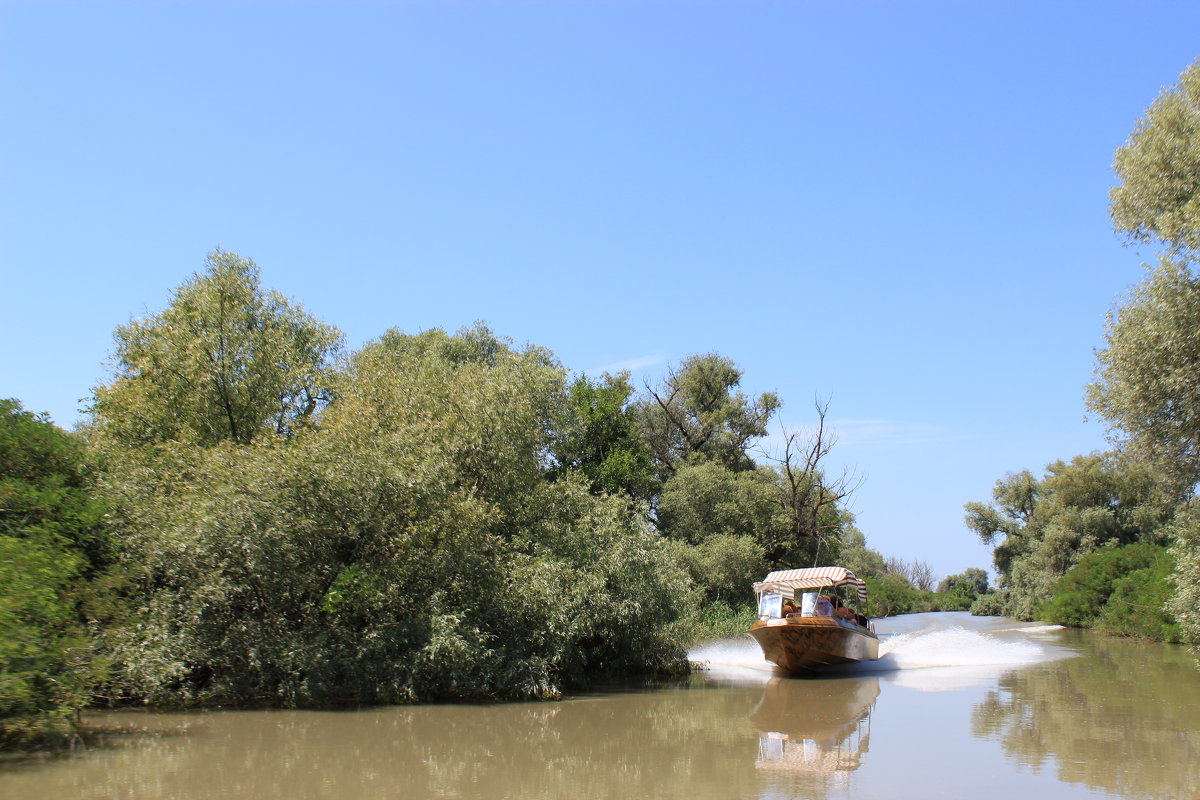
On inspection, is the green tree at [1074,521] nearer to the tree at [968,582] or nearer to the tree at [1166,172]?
the tree at [1166,172]

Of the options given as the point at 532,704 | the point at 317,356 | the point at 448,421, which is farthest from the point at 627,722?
the point at 317,356

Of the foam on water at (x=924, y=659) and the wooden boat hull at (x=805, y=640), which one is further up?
the wooden boat hull at (x=805, y=640)

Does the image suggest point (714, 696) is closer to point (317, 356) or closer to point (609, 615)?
point (609, 615)

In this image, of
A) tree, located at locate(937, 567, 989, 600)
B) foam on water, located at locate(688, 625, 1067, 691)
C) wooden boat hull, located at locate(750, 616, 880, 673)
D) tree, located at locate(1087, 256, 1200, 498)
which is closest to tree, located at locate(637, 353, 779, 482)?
foam on water, located at locate(688, 625, 1067, 691)

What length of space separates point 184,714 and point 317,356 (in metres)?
13.5

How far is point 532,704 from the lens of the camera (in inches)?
730

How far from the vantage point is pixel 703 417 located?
158 ft

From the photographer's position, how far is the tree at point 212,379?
22172 mm

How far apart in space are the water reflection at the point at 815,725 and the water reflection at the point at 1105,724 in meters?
2.36

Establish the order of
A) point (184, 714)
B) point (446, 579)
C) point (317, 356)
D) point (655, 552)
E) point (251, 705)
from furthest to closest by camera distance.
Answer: point (317, 356) → point (655, 552) → point (446, 579) → point (251, 705) → point (184, 714)

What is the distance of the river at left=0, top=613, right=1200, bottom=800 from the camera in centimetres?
1102

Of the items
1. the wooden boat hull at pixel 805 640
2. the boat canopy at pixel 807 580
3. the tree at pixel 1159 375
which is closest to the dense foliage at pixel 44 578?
the wooden boat hull at pixel 805 640

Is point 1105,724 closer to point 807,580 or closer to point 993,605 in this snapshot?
point 807,580

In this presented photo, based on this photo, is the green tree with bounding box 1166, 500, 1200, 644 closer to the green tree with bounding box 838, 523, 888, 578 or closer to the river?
the river
